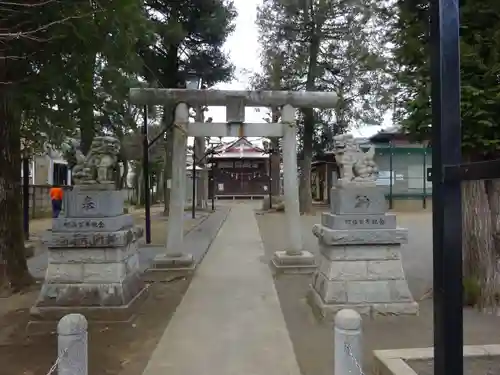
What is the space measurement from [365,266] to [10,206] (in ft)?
18.3

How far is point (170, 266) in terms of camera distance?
33.2ft

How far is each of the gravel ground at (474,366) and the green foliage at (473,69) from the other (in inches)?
117

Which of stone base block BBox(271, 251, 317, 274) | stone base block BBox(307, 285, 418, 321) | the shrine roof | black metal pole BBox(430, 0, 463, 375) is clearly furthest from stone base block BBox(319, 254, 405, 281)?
the shrine roof

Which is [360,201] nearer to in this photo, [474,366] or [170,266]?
[474,366]

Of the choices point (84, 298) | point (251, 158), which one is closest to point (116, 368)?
point (84, 298)

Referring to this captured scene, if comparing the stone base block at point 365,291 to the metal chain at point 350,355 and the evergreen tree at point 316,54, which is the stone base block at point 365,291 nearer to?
the metal chain at point 350,355

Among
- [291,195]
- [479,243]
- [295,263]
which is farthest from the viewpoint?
[291,195]

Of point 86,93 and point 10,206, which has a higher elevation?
point 86,93

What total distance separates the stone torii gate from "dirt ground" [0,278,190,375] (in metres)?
3.11

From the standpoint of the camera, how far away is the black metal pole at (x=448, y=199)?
91.2 inches

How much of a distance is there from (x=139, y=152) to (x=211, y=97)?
7.89 m

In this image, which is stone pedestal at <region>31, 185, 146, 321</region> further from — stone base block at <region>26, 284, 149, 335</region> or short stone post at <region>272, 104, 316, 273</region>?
short stone post at <region>272, 104, 316, 273</region>

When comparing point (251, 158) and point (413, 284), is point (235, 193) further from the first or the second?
point (413, 284)

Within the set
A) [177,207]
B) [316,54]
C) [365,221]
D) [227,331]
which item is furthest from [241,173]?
[227,331]
